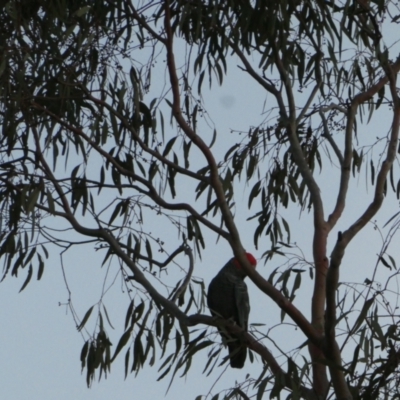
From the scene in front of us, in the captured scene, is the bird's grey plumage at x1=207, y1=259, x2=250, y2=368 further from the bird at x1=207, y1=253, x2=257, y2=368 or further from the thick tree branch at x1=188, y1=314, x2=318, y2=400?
the thick tree branch at x1=188, y1=314, x2=318, y2=400

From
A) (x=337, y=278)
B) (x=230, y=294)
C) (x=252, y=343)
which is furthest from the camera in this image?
(x=230, y=294)

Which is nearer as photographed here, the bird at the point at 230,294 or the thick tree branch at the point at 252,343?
the thick tree branch at the point at 252,343

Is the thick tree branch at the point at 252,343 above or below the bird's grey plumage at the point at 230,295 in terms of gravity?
below

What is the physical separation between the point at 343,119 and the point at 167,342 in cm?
102

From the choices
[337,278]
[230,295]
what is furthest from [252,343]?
[230,295]


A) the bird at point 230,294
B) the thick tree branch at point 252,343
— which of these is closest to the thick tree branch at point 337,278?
the thick tree branch at point 252,343

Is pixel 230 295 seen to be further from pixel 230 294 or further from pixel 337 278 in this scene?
pixel 337 278

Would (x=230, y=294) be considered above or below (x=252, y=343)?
above

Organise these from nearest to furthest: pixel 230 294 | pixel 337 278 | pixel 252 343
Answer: pixel 337 278, pixel 252 343, pixel 230 294

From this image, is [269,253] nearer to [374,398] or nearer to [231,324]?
[231,324]

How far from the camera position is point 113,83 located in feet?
10.8

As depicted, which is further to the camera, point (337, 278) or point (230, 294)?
point (230, 294)

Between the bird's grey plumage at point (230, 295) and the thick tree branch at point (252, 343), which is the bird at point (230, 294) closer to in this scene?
the bird's grey plumage at point (230, 295)

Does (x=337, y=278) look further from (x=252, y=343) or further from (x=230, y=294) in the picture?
(x=230, y=294)
